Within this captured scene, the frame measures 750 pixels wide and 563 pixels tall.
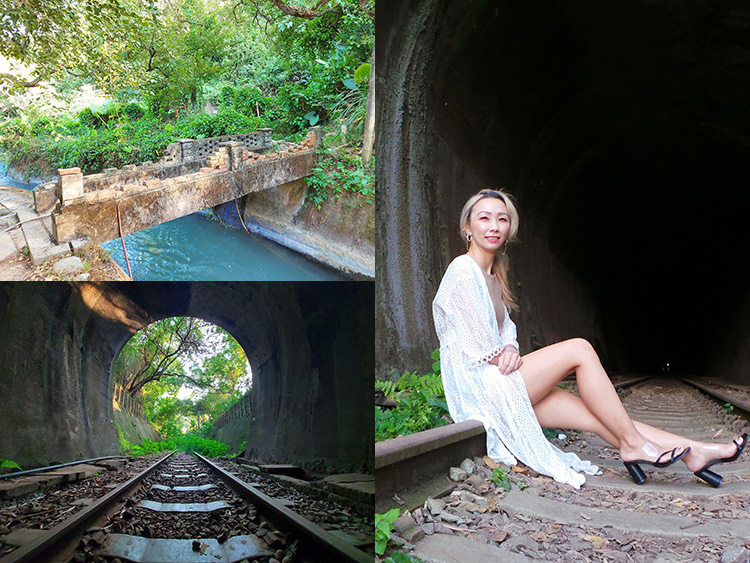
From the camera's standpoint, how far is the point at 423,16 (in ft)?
12.1

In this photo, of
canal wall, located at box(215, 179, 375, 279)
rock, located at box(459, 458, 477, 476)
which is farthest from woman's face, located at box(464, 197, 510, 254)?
rock, located at box(459, 458, 477, 476)

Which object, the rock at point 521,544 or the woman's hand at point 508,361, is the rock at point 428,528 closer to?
the rock at point 521,544

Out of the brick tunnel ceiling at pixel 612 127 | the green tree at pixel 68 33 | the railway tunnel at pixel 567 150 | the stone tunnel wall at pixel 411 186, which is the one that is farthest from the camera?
the brick tunnel ceiling at pixel 612 127

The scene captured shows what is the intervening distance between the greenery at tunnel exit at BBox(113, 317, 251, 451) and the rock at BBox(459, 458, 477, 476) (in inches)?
53.8

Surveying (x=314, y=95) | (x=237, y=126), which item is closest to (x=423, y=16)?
(x=314, y=95)

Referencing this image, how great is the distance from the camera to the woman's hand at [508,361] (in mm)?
2623

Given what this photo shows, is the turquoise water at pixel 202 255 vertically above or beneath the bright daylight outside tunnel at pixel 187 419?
above

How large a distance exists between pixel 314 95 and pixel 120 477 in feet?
4.78

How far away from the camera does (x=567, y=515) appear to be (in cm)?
212

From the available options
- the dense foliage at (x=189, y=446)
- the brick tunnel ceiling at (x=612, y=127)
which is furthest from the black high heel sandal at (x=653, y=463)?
the brick tunnel ceiling at (x=612, y=127)

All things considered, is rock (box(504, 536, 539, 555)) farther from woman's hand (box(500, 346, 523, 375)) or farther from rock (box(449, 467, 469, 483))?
woman's hand (box(500, 346, 523, 375))

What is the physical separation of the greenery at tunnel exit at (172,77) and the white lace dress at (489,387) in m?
Answer: 0.86

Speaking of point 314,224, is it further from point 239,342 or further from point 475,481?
point 475,481

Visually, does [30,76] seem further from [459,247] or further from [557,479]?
[459,247]
